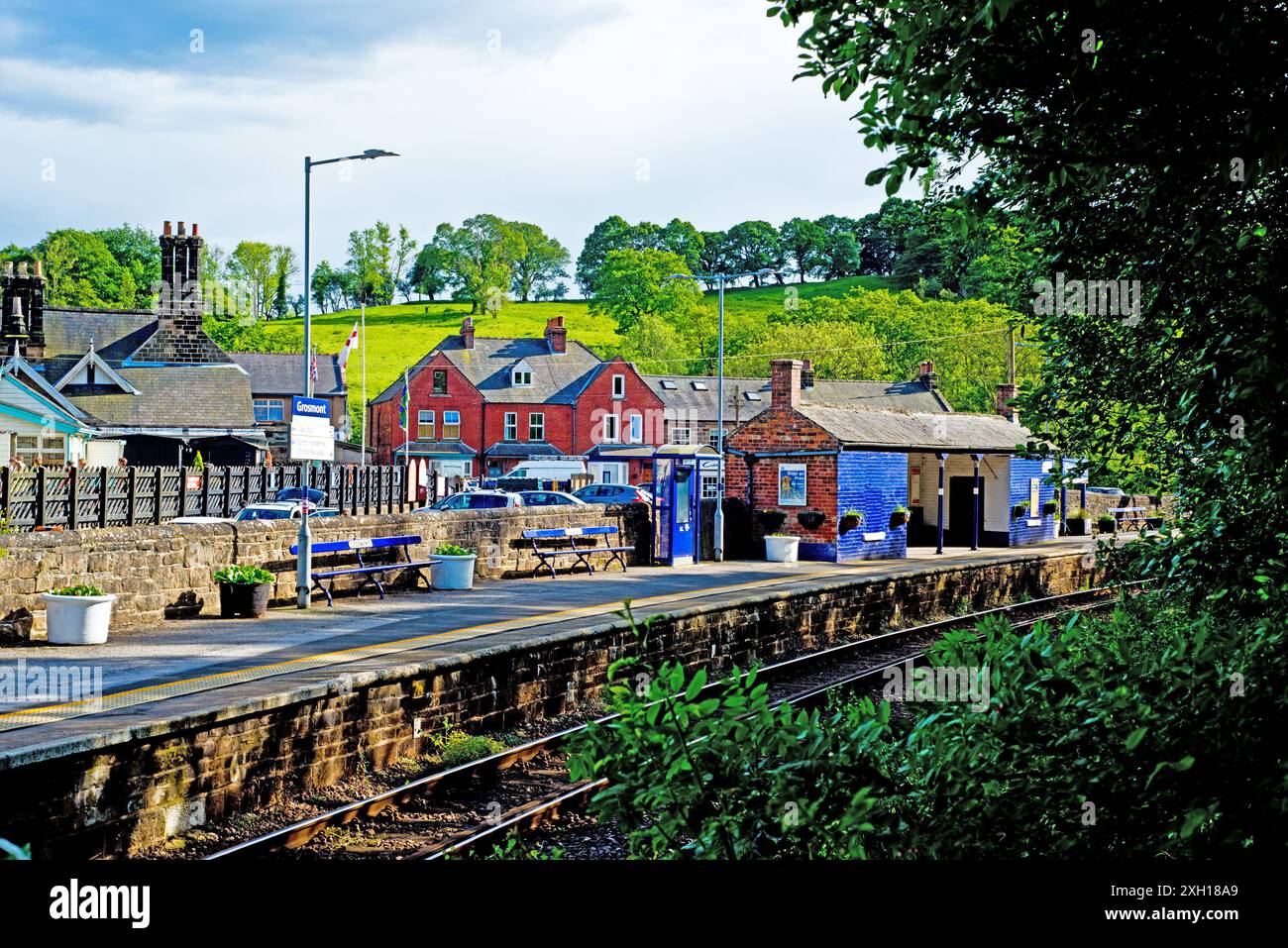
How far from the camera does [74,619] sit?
13.8m

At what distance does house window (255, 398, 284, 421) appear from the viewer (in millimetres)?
74375

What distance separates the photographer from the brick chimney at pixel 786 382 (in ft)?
106

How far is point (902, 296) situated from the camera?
287 ft

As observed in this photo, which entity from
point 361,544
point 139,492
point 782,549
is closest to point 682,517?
point 782,549

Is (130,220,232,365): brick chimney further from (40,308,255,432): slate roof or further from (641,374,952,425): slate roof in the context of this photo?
(641,374,952,425): slate roof

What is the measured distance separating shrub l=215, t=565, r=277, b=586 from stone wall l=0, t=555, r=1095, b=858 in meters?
4.84

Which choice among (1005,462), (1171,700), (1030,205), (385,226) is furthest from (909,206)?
(385,226)

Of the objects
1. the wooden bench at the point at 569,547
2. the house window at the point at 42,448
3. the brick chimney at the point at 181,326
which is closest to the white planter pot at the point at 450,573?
the wooden bench at the point at 569,547

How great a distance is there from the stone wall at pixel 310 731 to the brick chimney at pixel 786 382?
1326 centimetres

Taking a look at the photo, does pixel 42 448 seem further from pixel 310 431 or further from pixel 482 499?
pixel 310 431

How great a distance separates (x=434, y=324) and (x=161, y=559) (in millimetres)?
114113

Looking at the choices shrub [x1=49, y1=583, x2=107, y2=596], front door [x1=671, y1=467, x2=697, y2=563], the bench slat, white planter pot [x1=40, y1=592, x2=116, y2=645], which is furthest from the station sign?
front door [x1=671, y1=467, x2=697, y2=563]

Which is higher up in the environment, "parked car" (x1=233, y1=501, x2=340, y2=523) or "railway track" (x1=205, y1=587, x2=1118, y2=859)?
"parked car" (x1=233, y1=501, x2=340, y2=523)

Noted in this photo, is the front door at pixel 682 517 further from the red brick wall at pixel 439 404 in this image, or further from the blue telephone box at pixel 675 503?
the red brick wall at pixel 439 404
